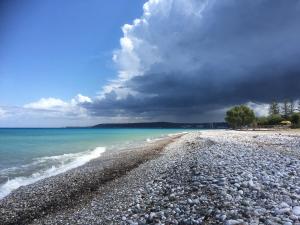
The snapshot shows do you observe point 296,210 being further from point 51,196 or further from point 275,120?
point 275,120

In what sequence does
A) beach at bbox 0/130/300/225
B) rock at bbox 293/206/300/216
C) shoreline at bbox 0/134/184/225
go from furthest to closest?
shoreline at bbox 0/134/184/225 < beach at bbox 0/130/300/225 < rock at bbox 293/206/300/216

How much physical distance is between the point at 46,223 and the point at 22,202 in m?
4.44

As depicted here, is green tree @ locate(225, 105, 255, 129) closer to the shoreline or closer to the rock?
the shoreline

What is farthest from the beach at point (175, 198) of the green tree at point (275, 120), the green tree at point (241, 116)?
the green tree at point (275, 120)

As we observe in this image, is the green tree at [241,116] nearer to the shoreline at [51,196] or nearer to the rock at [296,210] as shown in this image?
the shoreline at [51,196]

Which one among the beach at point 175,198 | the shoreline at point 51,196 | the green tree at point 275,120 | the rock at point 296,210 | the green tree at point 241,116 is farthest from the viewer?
the green tree at point 275,120

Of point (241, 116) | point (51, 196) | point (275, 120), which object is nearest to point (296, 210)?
point (51, 196)

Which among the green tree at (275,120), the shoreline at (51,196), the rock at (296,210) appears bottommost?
the shoreline at (51,196)

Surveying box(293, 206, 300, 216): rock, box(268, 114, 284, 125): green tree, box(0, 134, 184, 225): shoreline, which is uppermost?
box(268, 114, 284, 125): green tree

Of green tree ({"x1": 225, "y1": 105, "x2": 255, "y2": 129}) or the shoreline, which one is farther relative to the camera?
green tree ({"x1": 225, "y1": 105, "x2": 255, "y2": 129})

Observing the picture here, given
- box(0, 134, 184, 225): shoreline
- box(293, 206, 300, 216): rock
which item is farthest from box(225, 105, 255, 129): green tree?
box(293, 206, 300, 216): rock

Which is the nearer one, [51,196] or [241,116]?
[51,196]

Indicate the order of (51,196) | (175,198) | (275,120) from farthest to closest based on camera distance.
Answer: (275,120) < (51,196) < (175,198)

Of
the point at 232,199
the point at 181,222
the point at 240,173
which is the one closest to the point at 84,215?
the point at 181,222
